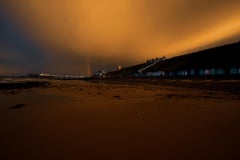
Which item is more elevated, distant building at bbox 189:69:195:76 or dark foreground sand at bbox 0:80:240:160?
distant building at bbox 189:69:195:76

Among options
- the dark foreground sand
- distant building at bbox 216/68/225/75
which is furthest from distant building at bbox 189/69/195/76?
the dark foreground sand

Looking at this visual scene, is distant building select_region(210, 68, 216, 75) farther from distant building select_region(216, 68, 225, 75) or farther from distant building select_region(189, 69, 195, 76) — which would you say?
distant building select_region(189, 69, 195, 76)

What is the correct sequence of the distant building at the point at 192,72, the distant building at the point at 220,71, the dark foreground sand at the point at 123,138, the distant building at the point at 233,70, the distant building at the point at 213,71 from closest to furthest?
the dark foreground sand at the point at 123,138, the distant building at the point at 233,70, the distant building at the point at 220,71, the distant building at the point at 213,71, the distant building at the point at 192,72

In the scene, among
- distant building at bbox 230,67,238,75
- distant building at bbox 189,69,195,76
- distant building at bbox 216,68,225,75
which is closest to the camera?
distant building at bbox 230,67,238,75

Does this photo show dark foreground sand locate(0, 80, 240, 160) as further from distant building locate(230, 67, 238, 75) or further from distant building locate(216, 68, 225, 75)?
distant building locate(216, 68, 225, 75)

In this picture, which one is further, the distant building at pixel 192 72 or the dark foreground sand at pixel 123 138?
the distant building at pixel 192 72

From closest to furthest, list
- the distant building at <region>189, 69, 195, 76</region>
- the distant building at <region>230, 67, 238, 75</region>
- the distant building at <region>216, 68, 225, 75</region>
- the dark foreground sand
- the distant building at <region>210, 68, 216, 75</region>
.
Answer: the dark foreground sand < the distant building at <region>230, 67, 238, 75</region> < the distant building at <region>216, 68, 225, 75</region> < the distant building at <region>210, 68, 216, 75</region> < the distant building at <region>189, 69, 195, 76</region>

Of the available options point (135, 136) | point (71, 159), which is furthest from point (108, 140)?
point (71, 159)

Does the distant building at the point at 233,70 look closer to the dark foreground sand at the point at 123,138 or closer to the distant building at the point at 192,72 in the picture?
the distant building at the point at 192,72

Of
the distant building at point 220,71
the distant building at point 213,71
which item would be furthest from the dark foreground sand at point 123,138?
the distant building at point 213,71

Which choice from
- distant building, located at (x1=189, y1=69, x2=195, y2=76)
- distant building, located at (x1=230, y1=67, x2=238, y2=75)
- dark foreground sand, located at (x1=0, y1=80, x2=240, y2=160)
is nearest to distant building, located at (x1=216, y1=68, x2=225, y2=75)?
distant building, located at (x1=230, y1=67, x2=238, y2=75)

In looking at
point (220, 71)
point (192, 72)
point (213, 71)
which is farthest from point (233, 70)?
point (192, 72)

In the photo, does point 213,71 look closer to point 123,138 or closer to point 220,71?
point 220,71

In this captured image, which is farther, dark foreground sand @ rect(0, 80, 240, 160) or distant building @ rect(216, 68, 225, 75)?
distant building @ rect(216, 68, 225, 75)
